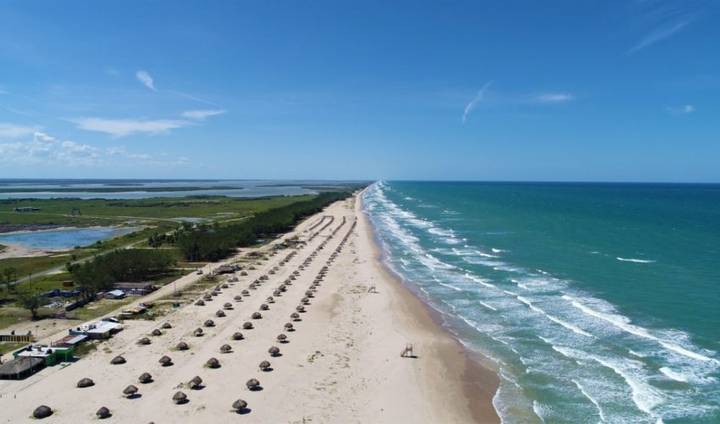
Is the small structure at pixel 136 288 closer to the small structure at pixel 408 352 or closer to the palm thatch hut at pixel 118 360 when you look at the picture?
the palm thatch hut at pixel 118 360

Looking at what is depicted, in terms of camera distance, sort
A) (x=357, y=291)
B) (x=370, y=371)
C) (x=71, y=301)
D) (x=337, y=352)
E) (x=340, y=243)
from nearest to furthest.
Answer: (x=370, y=371) < (x=337, y=352) < (x=71, y=301) < (x=357, y=291) < (x=340, y=243)

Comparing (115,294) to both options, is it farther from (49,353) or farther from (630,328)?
(630,328)

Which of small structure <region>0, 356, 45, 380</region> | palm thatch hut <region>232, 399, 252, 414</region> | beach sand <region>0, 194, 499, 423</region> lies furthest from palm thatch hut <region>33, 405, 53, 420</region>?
palm thatch hut <region>232, 399, 252, 414</region>

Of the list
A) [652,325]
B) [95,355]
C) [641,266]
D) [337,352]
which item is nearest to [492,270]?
[641,266]

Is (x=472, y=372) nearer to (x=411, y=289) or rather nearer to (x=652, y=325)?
(x=652, y=325)

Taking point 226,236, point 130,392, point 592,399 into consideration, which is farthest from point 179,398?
point 226,236

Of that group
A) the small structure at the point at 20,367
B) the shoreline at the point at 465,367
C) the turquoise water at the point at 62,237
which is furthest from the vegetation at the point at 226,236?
the small structure at the point at 20,367
